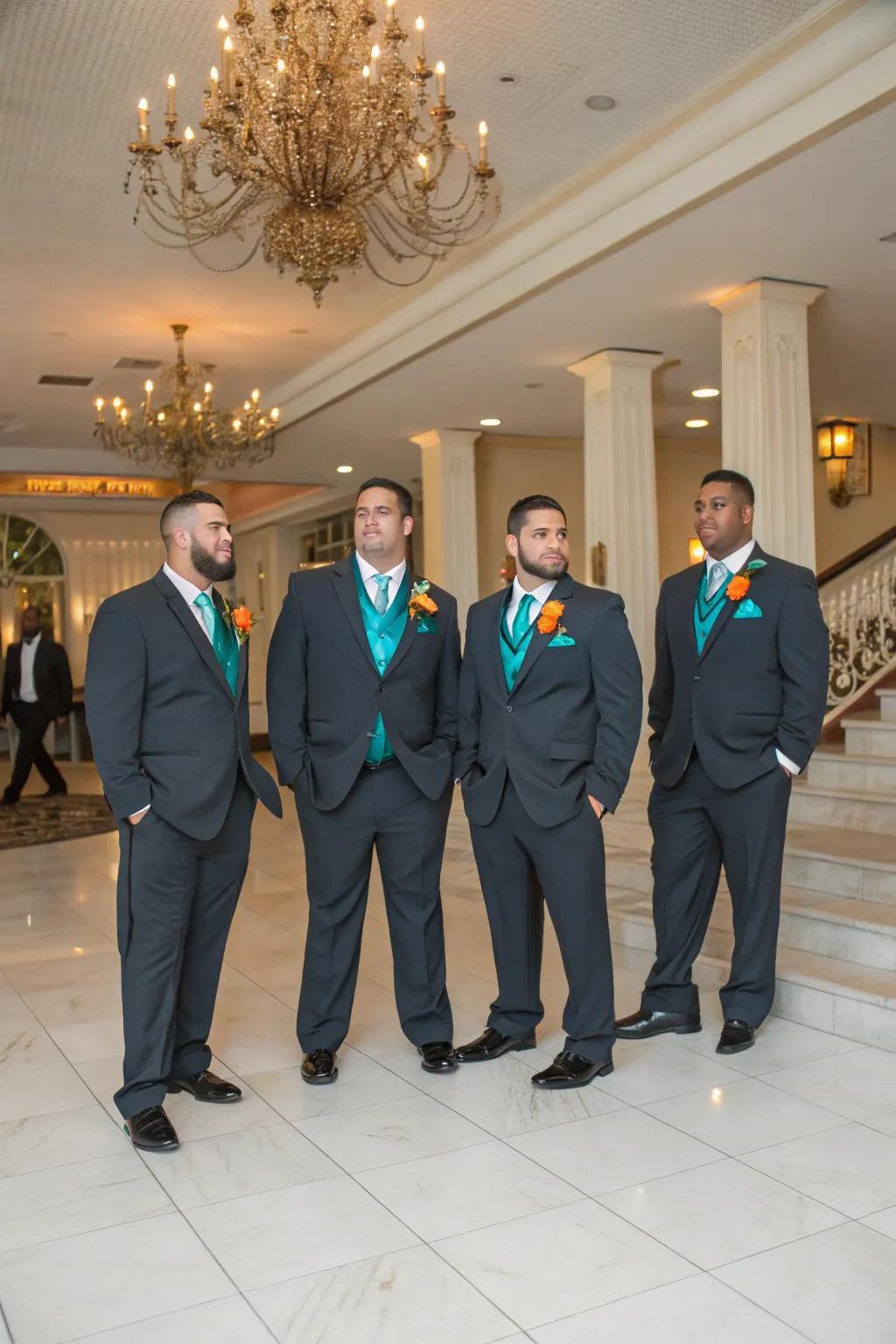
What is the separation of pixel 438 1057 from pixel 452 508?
8908 millimetres

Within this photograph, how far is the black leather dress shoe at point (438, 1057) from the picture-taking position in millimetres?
4008

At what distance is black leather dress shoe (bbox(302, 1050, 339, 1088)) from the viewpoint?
3.96 meters

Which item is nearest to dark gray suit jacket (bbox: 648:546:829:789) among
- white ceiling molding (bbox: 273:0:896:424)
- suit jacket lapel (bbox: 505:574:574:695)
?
suit jacket lapel (bbox: 505:574:574:695)

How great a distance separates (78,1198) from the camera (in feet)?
10.4

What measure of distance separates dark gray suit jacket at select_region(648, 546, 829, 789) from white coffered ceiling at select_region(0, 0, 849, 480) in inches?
92.0

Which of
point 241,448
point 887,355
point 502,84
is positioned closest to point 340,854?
point 502,84

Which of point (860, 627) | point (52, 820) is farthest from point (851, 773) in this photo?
point (52, 820)

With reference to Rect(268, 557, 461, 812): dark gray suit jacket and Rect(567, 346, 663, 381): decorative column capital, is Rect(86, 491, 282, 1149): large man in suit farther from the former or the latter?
Rect(567, 346, 663, 381): decorative column capital

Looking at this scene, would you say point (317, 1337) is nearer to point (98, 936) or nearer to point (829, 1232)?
point (829, 1232)

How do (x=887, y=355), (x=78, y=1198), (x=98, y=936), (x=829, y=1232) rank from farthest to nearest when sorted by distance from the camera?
1. (x=887, y=355)
2. (x=98, y=936)
3. (x=78, y=1198)
4. (x=829, y=1232)

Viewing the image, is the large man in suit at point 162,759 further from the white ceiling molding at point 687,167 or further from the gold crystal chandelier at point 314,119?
the white ceiling molding at point 687,167

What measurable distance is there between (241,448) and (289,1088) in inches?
264

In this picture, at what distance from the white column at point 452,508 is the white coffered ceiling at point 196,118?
4.06 feet

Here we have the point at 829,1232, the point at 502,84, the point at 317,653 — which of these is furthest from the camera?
the point at 502,84
